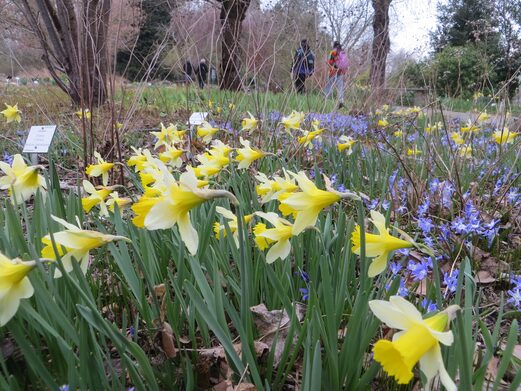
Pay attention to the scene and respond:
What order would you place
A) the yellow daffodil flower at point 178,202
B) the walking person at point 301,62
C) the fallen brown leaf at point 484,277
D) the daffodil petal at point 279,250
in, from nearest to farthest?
the yellow daffodil flower at point 178,202, the daffodil petal at point 279,250, the fallen brown leaf at point 484,277, the walking person at point 301,62

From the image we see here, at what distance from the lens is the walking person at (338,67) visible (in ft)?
13.0

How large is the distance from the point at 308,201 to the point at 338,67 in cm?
365

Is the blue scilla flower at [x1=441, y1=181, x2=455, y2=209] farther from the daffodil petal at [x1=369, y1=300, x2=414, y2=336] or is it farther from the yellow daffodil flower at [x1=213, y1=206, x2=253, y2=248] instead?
the daffodil petal at [x1=369, y1=300, x2=414, y2=336]

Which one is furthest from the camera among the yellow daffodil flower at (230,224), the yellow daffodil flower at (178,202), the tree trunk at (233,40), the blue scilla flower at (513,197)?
the tree trunk at (233,40)

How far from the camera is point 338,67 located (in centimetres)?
433

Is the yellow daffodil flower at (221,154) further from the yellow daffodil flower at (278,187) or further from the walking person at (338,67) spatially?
the walking person at (338,67)

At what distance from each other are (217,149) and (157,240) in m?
0.37

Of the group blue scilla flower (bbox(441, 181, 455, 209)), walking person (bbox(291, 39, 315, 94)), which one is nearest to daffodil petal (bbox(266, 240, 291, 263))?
blue scilla flower (bbox(441, 181, 455, 209))

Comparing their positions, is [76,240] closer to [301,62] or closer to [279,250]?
[279,250]

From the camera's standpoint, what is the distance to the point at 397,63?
16.7 ft

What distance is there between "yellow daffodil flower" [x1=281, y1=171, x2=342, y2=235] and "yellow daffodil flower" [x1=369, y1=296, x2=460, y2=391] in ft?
1.09

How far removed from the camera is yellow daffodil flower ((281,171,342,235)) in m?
0.94

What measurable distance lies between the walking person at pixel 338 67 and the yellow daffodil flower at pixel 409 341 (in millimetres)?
3369

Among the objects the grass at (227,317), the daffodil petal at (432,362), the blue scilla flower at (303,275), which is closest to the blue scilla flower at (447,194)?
the grass at (227,317)
